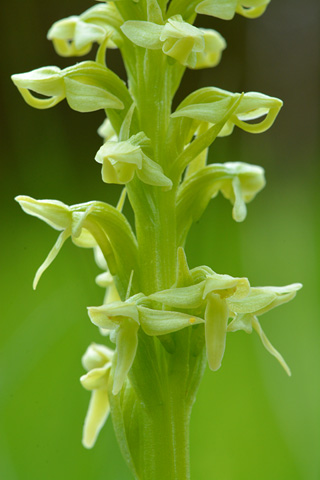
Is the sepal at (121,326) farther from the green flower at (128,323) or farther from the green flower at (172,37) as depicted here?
the green flower at (172,37)

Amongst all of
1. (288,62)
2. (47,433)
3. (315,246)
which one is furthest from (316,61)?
(47,433)

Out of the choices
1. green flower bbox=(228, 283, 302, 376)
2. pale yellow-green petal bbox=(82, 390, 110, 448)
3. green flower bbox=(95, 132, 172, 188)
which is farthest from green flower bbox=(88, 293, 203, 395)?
pale yellow-green petal bbox=(82, 390, 110, 448)

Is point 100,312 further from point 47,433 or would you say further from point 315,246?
point 315,246

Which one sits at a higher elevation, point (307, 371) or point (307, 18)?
point (307, 18)

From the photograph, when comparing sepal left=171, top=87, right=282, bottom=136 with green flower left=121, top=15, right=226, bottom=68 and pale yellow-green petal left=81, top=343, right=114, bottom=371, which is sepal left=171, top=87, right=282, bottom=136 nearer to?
green flower left=121, top=15, right=226, bottom=68

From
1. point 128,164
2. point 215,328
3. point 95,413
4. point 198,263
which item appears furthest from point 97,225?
point 198,263
